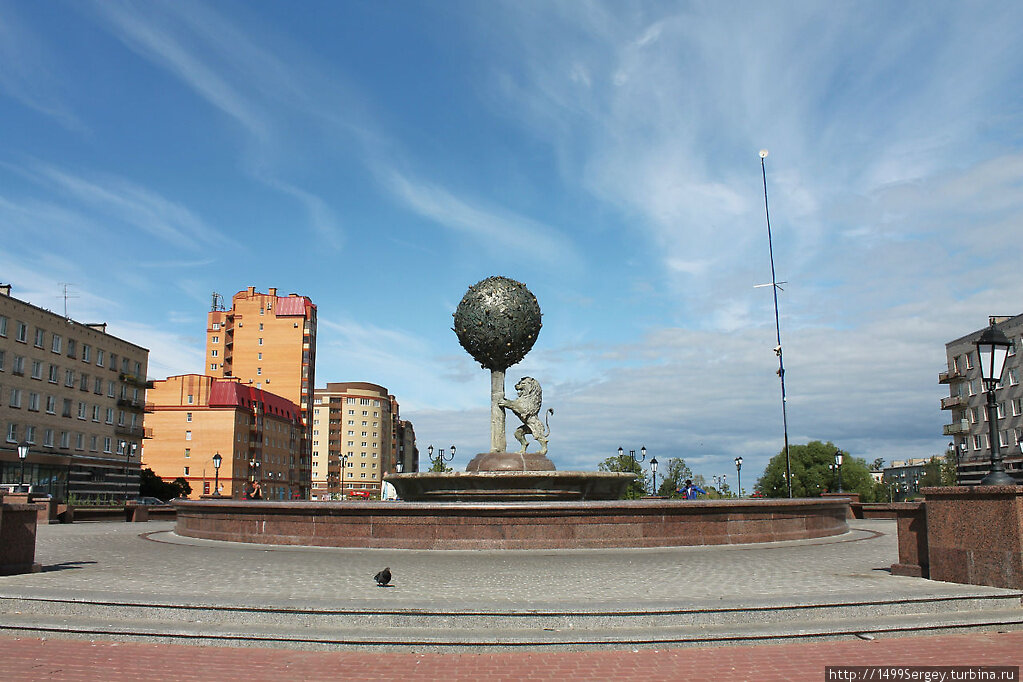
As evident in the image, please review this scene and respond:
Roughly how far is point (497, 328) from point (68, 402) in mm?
44178

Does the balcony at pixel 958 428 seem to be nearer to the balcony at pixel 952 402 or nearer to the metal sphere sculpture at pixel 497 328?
the balcony at pixel 952 402

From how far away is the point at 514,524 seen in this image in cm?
1416

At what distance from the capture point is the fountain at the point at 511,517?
14141 mm

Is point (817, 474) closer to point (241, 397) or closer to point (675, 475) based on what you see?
point (675, 475)

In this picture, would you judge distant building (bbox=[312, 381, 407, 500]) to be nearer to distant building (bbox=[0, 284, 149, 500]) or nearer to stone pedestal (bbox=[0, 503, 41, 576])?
distant building (bbox=[0, 284, 149, 500])

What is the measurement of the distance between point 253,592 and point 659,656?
15.1 ft

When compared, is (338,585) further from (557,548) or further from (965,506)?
(965,506)

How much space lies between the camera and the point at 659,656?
23.3 feet

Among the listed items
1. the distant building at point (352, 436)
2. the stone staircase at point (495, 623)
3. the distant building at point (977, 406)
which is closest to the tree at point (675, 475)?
the distant building at point (977, 406)

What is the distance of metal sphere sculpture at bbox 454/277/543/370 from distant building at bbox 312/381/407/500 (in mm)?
113154

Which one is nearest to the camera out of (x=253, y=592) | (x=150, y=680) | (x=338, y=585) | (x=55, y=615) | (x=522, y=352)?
(x=150, y=680)

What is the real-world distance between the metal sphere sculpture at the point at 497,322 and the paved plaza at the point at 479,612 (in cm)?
1009

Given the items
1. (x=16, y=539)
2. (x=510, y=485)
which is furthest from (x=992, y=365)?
(x=16, y=539)

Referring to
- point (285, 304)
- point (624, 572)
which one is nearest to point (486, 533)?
point (624, 572)
